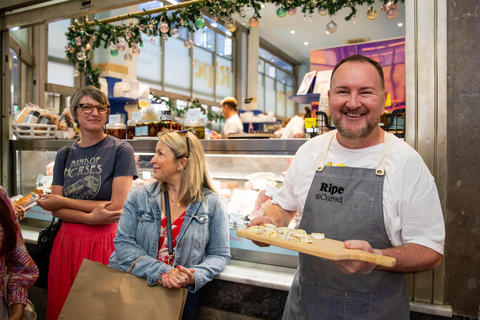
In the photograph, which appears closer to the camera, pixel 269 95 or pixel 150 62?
pixel 150 62

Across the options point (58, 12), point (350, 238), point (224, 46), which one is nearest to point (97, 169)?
point (350, 238)

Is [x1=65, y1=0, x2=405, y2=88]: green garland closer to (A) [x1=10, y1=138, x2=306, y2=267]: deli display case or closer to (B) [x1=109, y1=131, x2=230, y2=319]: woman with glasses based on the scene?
(A) [x1=10, y1=138, x2=306, y2=267]: deli display case

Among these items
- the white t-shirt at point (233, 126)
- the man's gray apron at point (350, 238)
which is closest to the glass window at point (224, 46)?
the white t-shirt at point (233, 126)

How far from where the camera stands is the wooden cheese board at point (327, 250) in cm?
114

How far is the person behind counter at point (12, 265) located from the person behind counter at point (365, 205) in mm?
1047

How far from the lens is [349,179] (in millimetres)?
1522

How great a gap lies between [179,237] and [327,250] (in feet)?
3.34

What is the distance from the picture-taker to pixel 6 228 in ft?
5.24

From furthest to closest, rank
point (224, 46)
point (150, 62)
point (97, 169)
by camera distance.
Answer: point (224, 46), point (150, 62), point (97, 169)

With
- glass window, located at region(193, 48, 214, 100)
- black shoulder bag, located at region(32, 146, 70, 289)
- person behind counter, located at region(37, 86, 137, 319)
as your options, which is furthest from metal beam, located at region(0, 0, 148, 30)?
glass window, located at region(193, 48, 214, 100)

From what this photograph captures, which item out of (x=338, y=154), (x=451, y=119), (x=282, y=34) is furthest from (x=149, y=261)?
(x=282, y=34)

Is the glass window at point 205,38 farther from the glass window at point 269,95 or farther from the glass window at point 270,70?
the glass window at point 269,95

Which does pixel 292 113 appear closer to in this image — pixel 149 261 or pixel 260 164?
pixel 260 164

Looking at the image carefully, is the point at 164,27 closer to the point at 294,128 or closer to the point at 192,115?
the point at 192,115
